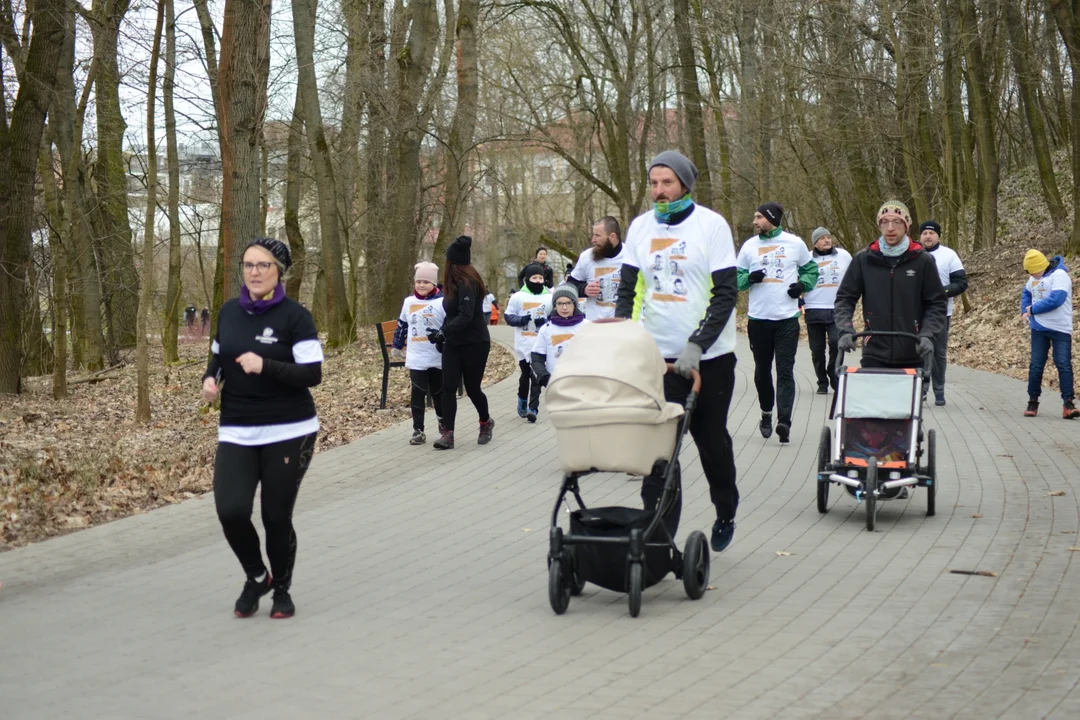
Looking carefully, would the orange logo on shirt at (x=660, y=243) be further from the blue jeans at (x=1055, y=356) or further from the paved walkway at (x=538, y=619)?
the blue jeans at (x=1055, y=356)

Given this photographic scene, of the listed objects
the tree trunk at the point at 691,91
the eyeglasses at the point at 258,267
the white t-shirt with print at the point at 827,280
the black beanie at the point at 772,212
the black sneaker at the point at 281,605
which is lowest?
the black sneaker at the point at 281,605

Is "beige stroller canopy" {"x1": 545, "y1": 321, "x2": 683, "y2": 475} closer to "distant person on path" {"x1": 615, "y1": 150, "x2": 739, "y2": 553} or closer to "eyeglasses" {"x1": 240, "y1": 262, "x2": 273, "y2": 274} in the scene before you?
"distant person on path" {"x1": 615, "y1": 150, "x2": 739, "y2": 553}

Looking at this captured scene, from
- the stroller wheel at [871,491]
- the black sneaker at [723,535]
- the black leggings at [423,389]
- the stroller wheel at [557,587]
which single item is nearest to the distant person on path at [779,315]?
the black leggings at [423,389]

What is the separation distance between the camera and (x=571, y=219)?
61688 mm

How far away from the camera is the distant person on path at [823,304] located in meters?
15.1

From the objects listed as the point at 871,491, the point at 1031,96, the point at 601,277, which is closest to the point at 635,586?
the point at 871,491

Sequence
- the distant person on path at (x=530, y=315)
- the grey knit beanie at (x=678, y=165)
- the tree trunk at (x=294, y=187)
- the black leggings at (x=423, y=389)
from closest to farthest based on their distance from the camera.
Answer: the grey knit beanie at (x=678, y=165)
the black leggings at (x=423, y=389)
the distant person on path at (x=530, y=315)
the tree trunk at (x=294, y=187)

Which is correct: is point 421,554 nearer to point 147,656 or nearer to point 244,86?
point 147,656

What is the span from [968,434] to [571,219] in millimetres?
49534

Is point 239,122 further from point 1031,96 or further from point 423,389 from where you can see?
point 1031,96

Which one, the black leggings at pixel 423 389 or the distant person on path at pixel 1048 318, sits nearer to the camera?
the black leggings at pixel 423 389

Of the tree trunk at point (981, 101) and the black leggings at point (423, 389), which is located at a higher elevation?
the tree trunk at point (981, 101)

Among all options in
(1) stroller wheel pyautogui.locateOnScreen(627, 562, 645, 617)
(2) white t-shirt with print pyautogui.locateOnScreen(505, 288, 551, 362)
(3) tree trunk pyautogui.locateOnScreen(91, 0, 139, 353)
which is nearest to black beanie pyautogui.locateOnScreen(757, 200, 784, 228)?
(2) white t-shirt with print pyautogui.locateOnScreen(505, 288, 551, 362)

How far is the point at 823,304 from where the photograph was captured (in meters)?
15.2
